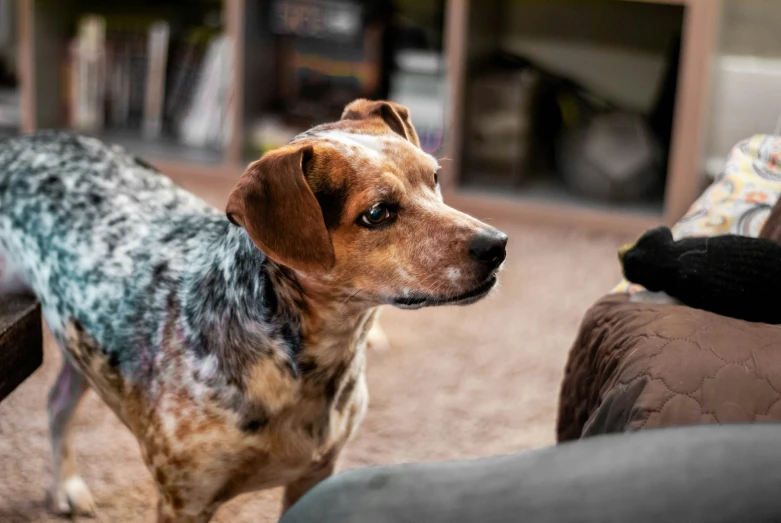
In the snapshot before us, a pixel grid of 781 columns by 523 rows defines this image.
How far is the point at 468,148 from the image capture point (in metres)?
3.39

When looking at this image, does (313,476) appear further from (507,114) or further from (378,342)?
(507,114)

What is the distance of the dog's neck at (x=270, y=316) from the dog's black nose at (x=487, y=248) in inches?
6.7

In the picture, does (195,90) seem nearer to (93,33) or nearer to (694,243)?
(93,33)

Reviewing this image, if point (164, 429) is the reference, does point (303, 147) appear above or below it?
above

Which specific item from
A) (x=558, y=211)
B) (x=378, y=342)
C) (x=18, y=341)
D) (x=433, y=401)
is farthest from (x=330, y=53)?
(x=18, y=341)

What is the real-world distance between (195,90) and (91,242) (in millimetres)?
2170

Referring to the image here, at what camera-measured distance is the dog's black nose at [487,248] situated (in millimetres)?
1277

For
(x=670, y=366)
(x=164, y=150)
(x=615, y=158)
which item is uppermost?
(x=670, y=366)

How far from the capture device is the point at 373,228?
130cm

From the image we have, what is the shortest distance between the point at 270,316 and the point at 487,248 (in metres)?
0.31

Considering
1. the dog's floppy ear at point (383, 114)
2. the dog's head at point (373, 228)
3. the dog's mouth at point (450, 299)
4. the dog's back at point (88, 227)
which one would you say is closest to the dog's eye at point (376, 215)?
the dog's head at point (373, 228)

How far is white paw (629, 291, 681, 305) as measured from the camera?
4.32 feet

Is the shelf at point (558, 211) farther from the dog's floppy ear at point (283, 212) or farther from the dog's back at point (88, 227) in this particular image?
the dog's floppy ear at point (283, 212)

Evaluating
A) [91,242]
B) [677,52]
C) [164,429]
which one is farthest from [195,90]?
[164,429]
